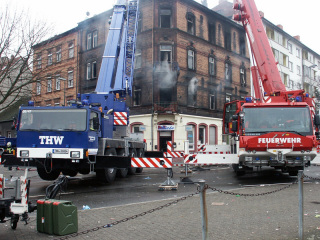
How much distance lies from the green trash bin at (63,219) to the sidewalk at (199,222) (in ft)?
Answer: 0.44

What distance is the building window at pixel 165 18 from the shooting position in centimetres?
2966

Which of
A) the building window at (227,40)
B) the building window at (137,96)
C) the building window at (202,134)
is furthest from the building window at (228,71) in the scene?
the building window at (137,96)

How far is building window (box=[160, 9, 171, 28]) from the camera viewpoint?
2966cm

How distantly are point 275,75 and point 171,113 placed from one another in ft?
49.6

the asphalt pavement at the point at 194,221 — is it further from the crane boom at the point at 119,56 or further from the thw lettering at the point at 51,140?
the crane boom at the point at 119,56

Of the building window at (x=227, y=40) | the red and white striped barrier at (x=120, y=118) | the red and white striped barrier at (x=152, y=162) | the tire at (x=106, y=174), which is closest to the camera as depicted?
the red and white striped barrier at (x=152, y=162)

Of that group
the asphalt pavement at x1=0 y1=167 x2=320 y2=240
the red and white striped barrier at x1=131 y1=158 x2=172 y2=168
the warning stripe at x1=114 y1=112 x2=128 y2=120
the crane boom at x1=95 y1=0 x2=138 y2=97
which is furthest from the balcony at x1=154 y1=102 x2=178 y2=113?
the asphalt pavement at x1=0 y1=167 x2=320 y2=240

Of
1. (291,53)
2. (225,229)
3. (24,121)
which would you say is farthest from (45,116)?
(291,53)

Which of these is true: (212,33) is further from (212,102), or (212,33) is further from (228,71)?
(212,102)

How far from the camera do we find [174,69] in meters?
29.0

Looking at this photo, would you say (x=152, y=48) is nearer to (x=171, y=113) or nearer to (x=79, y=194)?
(x=171, y=113)

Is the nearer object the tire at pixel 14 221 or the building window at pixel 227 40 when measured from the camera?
the tire at pixel 14 221

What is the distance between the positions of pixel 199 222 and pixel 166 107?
22593 millimetres

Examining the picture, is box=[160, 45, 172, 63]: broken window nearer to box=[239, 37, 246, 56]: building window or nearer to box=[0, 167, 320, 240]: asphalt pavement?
box=[239, 37, 246, 56]: building window
